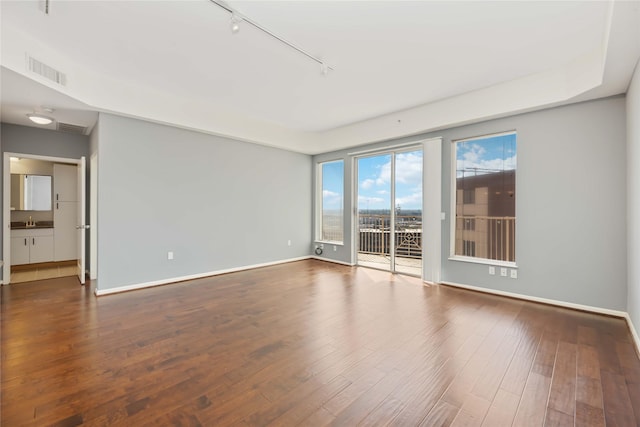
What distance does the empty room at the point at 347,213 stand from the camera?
1.95m

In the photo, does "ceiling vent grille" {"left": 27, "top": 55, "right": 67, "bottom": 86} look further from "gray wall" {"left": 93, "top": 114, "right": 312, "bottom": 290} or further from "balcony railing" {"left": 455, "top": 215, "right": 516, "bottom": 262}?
"balcony railing" {"left": 455, "top": 215, "right": 516, "bottom": 262}

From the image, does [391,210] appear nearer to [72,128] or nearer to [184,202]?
[184,202]

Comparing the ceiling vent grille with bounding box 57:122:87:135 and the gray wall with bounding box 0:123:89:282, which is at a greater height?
the ceiling vent grille with bounding box 57:122:87:135

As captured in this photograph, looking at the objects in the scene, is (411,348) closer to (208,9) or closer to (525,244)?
(525,244)

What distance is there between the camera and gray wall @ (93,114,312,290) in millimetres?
4055

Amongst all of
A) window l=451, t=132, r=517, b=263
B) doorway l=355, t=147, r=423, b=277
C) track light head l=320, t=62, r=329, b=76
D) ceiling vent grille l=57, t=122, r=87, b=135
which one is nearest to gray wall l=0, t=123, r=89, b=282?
ceiling vent grille l=57, t=122, r=87, b=135

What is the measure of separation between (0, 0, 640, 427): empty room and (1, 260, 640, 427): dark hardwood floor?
0.9 inches

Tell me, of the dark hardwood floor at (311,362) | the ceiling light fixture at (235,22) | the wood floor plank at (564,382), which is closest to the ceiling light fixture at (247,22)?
the ceiling light fixture at (235,22)

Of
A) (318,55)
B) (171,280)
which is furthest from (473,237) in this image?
(171,280)

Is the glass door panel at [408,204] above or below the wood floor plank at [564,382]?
above

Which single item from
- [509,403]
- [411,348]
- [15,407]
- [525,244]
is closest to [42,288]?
[15,407]

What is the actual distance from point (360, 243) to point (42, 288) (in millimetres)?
5845

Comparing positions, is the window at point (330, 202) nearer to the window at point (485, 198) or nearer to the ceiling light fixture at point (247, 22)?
the window at point (485, 198)

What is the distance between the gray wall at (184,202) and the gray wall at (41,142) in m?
1.33
